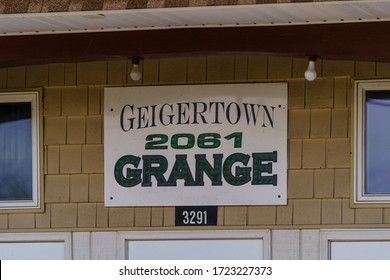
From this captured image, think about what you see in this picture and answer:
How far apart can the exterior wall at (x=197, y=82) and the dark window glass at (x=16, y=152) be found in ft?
0.49

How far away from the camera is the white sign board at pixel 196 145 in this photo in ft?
20.4

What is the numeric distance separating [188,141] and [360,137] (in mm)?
1322

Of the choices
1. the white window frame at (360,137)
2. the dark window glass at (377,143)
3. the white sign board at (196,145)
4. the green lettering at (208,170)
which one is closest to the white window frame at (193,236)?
the white sign board at (196,145)

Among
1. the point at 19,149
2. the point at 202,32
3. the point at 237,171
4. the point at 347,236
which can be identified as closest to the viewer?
the point at 202,32

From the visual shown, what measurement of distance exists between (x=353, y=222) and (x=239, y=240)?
0.88 meters

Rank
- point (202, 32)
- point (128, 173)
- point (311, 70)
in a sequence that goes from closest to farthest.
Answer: point (202, 32)
point (311, 70)
point (128, 173)

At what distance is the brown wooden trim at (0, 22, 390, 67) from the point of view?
18.1ft

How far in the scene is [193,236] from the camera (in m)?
6.28

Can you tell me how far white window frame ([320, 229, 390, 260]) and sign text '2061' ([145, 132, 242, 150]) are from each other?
969 millimetres

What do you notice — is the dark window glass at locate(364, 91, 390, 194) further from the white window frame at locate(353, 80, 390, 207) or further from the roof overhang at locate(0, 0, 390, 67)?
the roof overhang at locate(0, 0, 390, 67)

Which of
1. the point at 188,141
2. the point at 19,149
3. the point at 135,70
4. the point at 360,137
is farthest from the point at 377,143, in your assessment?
the point at 19,149

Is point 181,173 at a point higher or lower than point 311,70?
lower

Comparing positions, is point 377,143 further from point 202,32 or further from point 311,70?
point 202,32

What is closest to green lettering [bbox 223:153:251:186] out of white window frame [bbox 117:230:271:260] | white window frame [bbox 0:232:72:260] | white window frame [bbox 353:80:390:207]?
white window frame [bbox 117:230:271:260]
